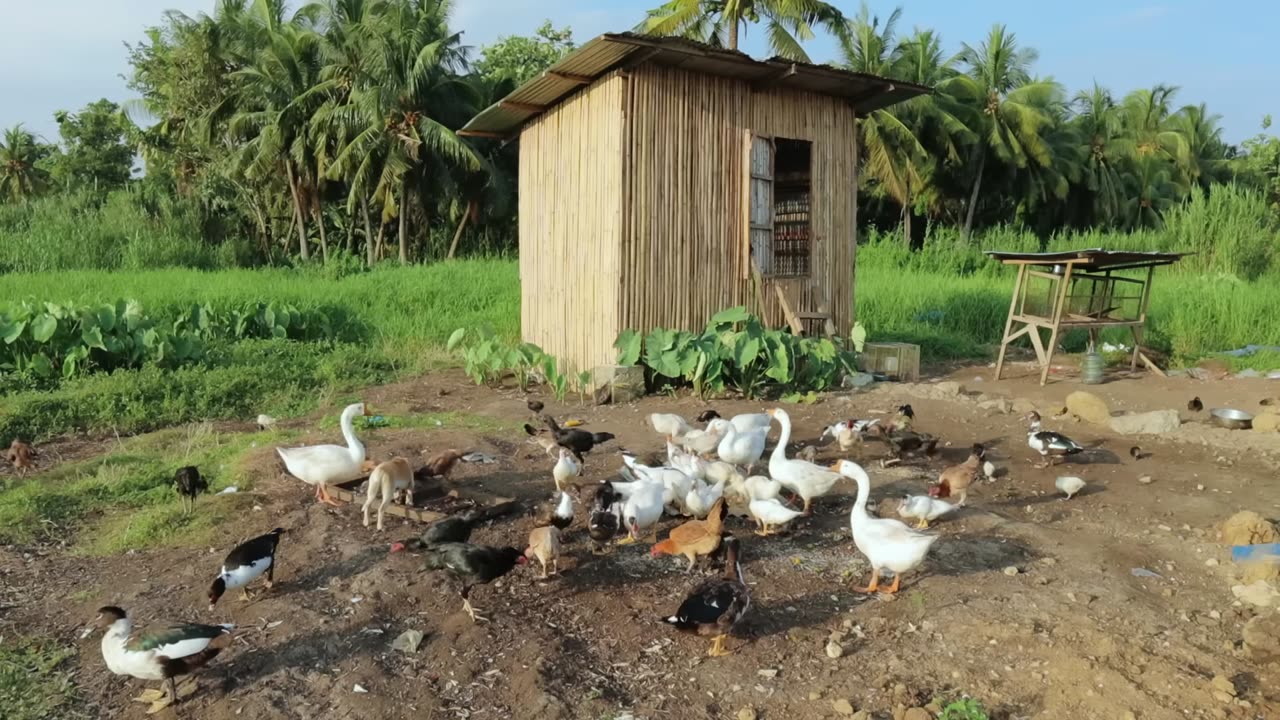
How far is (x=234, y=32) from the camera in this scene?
3072 centimetres

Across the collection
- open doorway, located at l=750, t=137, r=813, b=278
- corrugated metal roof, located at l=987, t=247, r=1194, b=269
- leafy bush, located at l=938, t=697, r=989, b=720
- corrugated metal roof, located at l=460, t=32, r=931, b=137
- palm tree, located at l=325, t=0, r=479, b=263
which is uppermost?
palm tree, located at l=325, t=0, r=479, b=263

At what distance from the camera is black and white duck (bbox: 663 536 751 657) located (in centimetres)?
434

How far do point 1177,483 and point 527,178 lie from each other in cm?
923

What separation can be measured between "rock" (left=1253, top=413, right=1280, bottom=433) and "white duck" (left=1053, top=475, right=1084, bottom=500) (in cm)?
318

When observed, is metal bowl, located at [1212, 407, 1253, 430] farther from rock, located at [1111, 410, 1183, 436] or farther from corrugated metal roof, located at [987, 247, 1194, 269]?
corrugated metal roof, located at [987, 247, 1194, 269]

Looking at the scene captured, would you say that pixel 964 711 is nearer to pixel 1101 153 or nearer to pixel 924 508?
pixel 924 508

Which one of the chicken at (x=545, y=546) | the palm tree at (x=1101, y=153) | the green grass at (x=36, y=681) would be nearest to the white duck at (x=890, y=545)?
the chicken at (x=545, y=546)

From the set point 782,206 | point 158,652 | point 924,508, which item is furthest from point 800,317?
point 158,652

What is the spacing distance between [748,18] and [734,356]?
538 inches

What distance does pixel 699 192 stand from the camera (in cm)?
1134

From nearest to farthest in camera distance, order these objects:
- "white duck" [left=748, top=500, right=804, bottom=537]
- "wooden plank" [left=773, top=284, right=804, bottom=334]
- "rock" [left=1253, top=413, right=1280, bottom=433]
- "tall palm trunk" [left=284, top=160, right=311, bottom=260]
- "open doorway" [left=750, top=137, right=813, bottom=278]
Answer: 1. "white duck" [left=748, top=500, right=804, bottom=537]
2. "rock" [left=1253, top=413, right=1280, bottom=433]
3. "wooden plank" [left=773, top=284, right=804, bottom=334]
4. "open doorway" [left=750, top=137, right=813, bottom=278]
5. "tall palm trunk" [left=284, top=160, right=311, bottom=260]

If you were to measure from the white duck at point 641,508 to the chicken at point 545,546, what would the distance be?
1.86 ft

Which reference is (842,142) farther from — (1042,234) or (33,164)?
(33,164)

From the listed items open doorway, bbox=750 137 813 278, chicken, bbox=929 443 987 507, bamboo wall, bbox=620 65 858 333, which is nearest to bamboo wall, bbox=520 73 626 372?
bamboo wall, bbox=620 65 858 333
